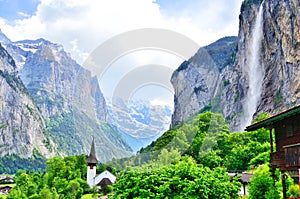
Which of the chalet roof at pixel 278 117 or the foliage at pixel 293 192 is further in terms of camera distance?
the foliage at pixel 293 192

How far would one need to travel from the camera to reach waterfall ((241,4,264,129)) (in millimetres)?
66688

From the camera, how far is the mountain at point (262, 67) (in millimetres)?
52125

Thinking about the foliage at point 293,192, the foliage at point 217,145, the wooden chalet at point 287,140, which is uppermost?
the foliage at point 217,145

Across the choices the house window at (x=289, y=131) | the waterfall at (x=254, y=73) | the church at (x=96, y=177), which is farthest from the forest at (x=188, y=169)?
the waterfall at (x=254, y=73)

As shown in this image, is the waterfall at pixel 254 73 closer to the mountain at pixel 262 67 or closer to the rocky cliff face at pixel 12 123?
the mountain at pixel 262 67

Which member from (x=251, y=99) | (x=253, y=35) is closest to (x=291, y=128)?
(x=251, y=99)

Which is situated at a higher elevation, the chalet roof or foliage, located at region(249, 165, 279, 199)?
the chalet roof

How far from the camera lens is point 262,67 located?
216 feet

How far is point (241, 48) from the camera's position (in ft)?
263

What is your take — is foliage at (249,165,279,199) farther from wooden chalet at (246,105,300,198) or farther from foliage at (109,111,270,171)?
foliage at (109,111,270,171)

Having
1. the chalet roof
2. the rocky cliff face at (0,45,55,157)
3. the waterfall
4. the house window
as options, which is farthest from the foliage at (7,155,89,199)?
the rocky cliff face at (0,45,55,157)

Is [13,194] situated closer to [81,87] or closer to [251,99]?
[81,87]

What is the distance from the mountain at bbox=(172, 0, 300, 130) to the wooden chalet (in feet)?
74.2

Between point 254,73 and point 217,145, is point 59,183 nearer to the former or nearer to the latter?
point 217,145
